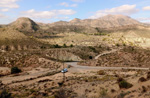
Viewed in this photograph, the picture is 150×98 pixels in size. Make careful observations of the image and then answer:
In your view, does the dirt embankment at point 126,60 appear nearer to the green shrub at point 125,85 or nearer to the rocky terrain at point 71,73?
the rocky terrain at point 71,73

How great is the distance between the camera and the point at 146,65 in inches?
1725

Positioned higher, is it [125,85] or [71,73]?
[125,85]

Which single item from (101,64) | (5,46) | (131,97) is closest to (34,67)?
(101,64)

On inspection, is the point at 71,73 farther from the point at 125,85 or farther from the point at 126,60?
the point at 126,60

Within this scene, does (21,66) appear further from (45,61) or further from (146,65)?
(146,65)

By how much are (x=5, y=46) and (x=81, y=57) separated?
118 feet

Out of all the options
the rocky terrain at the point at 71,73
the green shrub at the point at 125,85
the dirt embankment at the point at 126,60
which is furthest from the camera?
the dirt embankment at the point at 126,60

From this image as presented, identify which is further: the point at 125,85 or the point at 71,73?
the point at 71,73

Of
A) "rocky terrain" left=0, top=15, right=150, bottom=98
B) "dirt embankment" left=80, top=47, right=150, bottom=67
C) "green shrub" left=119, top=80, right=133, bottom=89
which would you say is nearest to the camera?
"green shrub" left=119, top=80, right=133, bottom=89

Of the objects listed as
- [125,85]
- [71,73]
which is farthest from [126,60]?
[125,85]

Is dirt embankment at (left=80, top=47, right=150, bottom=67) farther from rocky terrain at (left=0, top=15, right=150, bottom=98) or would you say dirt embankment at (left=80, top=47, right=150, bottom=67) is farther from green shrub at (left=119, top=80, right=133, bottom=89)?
green shrub at (left=119, top=80, right=133, bottom=89)

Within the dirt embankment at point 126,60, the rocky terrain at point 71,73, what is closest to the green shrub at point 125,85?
the rocky terrain at point 71,73

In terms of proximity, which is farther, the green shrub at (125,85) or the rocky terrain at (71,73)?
the rocky terrain at (71,73)

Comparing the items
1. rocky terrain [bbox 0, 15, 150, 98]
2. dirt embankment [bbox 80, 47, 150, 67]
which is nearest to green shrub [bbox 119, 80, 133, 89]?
rocky terrain [bbox 0, 15, 150, 98]
